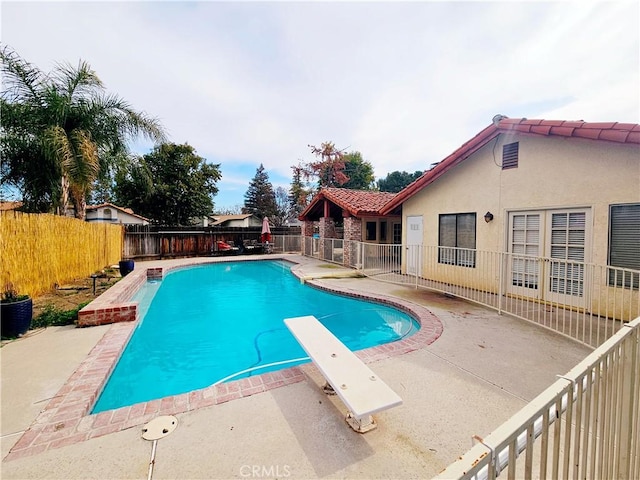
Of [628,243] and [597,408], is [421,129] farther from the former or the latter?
[597,408]

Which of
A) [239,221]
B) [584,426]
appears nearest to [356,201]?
[584,426]

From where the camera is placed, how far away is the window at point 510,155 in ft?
25.2

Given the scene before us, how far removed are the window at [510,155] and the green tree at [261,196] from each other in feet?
128

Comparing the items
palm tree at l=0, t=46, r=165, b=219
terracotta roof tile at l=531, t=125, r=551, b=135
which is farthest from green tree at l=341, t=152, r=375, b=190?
terracotta roof tile at l=531, t=125, r=551, b=135

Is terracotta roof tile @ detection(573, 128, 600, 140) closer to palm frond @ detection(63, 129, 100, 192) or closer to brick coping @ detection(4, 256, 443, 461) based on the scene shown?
brick coping @ detection(4, 256, 443, 461)

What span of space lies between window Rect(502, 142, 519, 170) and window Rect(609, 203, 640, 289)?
2377mm

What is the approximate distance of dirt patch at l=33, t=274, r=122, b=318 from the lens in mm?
6848

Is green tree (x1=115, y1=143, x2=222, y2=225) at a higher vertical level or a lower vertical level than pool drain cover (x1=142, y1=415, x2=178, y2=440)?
higher

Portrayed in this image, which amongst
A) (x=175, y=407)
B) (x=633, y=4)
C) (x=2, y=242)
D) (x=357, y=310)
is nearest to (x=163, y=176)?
(x=2, y=242)

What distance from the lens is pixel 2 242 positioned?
6.12m

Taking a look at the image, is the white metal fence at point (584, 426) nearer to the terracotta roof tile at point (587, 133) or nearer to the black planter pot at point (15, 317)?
the terracotta roof tile at point (587, 133)

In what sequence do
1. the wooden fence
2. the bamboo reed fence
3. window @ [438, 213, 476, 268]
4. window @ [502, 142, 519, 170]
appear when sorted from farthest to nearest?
the wooden fence, window @ [438, 213, 476, 268], window @ [502, 142, 519, 170], the bamboo reed fence

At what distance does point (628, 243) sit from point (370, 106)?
1141 cm

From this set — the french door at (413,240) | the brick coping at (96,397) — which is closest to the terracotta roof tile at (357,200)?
the french door at (413,240)
